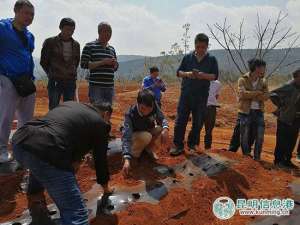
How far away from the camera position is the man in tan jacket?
5273mm

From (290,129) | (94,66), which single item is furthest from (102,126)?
(290,129)

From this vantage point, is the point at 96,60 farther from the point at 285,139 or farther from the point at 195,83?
the point at 285,139

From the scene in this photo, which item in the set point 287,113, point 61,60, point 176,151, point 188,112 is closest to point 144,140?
point 176,151

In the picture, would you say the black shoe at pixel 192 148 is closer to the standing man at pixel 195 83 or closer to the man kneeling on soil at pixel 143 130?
the standing man at pixel 195 83

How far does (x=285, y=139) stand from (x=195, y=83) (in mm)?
1650

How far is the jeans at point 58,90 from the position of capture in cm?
518

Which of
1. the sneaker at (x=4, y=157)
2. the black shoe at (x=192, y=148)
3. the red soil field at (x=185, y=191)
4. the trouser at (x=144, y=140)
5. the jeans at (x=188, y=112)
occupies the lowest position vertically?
the red soil field at (x=185, y=191)

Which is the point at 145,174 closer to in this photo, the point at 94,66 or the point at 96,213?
the point at 96,213

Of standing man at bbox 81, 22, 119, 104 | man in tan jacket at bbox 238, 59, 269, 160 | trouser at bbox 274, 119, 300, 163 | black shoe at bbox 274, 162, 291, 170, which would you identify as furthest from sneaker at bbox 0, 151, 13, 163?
trouser at bbox 274, 119, 300, 163

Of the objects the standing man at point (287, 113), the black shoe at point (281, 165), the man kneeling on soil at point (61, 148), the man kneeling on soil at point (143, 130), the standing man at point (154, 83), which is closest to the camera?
the man kneeling on soil at point (61, 148)

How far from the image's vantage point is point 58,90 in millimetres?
5219

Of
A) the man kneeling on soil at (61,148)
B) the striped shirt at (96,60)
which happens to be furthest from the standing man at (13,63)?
the man kneeling on soil at (61,148)

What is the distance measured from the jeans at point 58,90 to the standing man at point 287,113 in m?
2.68

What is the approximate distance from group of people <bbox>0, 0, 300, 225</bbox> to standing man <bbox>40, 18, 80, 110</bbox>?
0.01 meters
